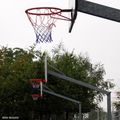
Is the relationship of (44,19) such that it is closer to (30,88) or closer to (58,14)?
(58,14)

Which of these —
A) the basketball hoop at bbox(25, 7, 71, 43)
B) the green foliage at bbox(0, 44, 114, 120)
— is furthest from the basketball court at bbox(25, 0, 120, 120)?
the green foliage at bbox(0, 44, 114, 120)

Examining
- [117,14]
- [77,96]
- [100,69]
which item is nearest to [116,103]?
[100,69]

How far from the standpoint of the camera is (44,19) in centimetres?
1620

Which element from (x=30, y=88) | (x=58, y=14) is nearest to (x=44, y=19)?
(x=58, y=14)

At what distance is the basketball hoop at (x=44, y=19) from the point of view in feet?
51.4

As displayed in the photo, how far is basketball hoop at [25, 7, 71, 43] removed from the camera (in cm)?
1568

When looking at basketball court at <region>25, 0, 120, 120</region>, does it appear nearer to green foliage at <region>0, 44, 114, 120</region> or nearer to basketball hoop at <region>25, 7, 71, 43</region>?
basketball hoop at <region>25, 7, 71, 43</region>

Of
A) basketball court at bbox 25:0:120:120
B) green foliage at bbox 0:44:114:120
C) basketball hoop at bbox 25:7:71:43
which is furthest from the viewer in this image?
green foliage at bbox 0:44:114:120

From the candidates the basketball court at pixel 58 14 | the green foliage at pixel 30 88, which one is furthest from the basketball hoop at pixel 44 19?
the green foliage at pixel 30 88

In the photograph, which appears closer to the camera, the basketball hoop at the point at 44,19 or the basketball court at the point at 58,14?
the basketball court at the point at 58,14

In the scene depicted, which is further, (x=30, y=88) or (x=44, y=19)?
(x=30, y=88)

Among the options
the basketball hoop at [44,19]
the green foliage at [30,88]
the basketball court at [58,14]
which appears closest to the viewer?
the basketball court at [58,14]

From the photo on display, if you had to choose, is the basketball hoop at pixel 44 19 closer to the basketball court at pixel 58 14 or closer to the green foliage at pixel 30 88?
the basketball court at pixel 58 14

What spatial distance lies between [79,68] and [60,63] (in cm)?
216
